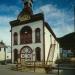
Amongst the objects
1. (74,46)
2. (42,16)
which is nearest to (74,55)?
(74,46)

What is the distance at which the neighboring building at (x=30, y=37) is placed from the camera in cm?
3161

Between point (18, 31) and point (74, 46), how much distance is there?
989cm

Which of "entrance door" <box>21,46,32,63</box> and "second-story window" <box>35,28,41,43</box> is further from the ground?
"second-story window" <box>35,28,41,43</box>

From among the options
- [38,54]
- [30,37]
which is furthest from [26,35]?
[38,54]

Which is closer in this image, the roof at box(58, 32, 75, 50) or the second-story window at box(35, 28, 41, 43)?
the roof at box(58, 32, 75, 50)

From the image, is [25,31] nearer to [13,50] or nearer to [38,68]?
[13,50]

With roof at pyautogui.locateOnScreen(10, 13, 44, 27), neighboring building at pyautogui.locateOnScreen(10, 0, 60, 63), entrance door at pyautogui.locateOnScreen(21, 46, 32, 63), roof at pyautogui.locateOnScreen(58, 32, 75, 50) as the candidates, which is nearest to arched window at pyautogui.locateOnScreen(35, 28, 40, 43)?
neighboring building at pyautogui.locateOnScreen(10, 0, 60, 63)

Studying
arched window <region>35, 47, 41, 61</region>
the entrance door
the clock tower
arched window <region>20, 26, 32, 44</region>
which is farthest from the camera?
the clock tower

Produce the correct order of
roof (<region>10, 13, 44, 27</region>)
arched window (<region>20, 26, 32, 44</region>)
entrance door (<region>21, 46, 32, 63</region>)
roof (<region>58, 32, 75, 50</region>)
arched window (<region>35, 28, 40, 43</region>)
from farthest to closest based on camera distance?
arched window (<region>20, 26, 32, 44</region>) → entrance door (<region>21, 46, 32, 63</region>) → arched window (<region>35, 28, 40, 43</region>) → roof (<region>10, 13, 44, 27</region>) → roof (<region>58, 32, 75, 50</region>)

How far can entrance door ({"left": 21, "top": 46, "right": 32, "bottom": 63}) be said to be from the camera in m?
32.5

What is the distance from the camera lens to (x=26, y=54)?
33.0 m

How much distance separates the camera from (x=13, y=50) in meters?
35.2

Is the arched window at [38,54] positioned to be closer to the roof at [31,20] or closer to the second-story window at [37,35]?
the second-story window at [37,35]

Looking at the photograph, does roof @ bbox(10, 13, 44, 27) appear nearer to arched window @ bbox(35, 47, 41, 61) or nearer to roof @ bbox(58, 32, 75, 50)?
arched window @ bbox(35, 47, 41, 61)
